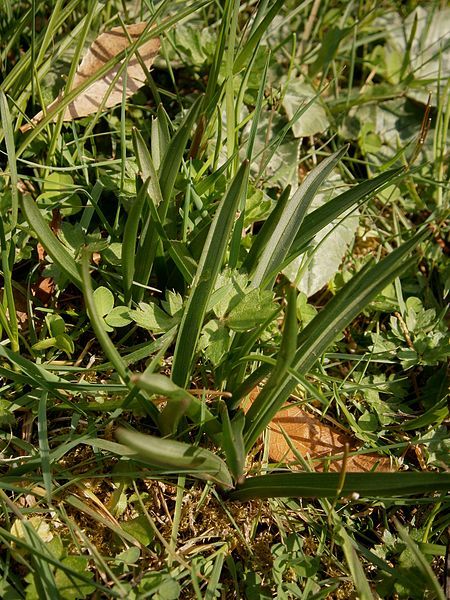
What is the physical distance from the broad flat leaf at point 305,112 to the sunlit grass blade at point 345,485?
1181mm

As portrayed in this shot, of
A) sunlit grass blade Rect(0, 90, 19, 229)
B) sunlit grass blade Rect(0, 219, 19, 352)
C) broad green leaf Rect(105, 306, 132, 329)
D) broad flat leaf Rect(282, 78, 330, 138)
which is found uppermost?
sunlit grass blade Rect(0, 90, 19, 229)

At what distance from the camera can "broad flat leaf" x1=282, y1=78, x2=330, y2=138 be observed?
2076 millimetres

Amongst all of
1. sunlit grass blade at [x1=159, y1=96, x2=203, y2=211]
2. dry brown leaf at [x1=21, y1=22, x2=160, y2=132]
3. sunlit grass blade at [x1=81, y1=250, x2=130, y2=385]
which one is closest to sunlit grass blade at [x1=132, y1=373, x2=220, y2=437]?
sunlit grass blade at [x1=81, y1=250, x2=130, y2=385]

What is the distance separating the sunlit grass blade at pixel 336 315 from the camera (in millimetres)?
1205

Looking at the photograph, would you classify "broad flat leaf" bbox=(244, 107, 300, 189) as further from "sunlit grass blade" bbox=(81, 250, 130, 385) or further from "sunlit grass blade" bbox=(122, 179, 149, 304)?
"sunlit grass blade" bbox=(81, 250, 130, 385)

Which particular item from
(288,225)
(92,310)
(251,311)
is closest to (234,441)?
(251,311)

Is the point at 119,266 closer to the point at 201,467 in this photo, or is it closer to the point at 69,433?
the point at 69,433

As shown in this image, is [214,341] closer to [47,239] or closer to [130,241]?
[130,241]

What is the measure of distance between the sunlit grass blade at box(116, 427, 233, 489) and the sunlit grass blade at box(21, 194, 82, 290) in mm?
379

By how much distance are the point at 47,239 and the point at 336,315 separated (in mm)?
617

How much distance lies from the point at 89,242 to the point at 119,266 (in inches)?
4.3

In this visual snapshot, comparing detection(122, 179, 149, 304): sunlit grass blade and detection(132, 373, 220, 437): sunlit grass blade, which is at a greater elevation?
detection(122, 179, 149, 304): sunlit grass blade

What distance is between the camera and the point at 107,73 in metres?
1.93

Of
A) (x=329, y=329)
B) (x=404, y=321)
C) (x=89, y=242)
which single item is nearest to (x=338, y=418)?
(x=404, y=321)
